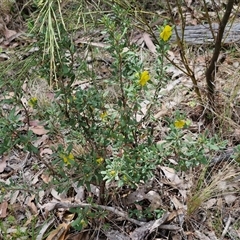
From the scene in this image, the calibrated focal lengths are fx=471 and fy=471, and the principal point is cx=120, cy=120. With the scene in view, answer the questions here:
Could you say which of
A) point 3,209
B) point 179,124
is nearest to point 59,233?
point 3,209

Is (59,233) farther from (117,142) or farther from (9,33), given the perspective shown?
(9,33)

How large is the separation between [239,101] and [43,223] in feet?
3.62

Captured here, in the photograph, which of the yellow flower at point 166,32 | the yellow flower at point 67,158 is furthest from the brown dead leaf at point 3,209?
the yellow flower at point 166,32

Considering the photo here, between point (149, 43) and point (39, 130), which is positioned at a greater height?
point (149, 43)

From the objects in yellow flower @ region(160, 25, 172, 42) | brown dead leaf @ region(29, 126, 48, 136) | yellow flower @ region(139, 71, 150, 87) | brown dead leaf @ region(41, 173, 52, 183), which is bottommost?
brown dead leaf @ region(41, 173, 52, 183)

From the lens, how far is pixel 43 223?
2025 millimetres

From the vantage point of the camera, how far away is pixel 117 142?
5.82 ft

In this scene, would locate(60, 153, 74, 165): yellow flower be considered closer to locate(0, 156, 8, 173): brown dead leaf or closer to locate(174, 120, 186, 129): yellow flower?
locate(174, 120, 186, 129): yellow flower

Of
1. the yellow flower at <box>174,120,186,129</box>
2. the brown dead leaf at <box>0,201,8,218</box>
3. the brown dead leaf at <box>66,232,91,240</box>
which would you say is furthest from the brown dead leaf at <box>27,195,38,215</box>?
the yellow flower at <box>174,120,186,129</box>

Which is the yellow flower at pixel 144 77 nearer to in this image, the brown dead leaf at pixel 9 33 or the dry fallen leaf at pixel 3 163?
the dry fallen leaf at pixel 3 163

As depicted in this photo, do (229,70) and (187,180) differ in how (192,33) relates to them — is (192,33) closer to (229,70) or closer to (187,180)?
(229,70)

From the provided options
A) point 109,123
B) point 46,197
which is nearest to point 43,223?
point 46,197

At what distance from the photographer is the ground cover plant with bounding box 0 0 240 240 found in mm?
1637

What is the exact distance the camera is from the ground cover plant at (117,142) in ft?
5.37
